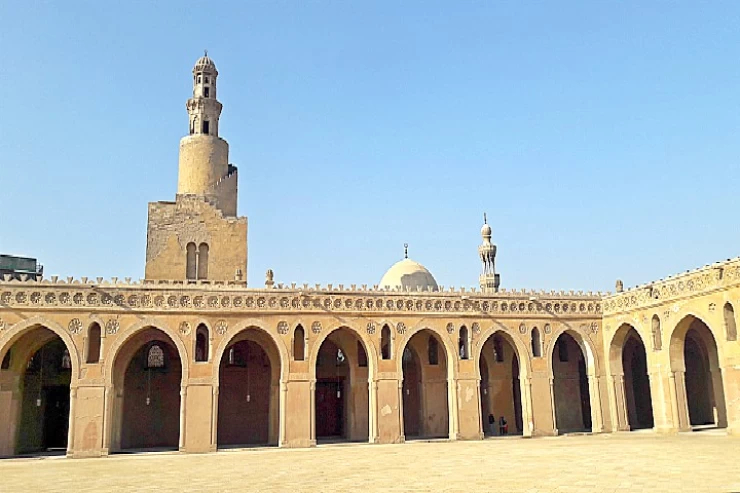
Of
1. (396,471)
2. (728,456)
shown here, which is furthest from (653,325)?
(396,471)

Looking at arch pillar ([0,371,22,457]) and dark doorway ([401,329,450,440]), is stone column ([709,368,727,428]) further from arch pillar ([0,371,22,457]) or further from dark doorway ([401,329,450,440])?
arch pillar ([0,371,22,457])

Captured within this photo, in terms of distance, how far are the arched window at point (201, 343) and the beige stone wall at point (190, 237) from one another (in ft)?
15.6

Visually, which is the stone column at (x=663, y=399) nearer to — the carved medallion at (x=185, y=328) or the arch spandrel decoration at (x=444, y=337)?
the arch spandrel decoration at (x=444, y=337)

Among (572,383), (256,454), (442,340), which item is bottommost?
(256,454)

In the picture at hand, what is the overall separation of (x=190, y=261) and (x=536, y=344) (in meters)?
16.8

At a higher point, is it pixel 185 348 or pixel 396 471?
pixel 185 348

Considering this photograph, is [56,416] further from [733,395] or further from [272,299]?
[733,395]

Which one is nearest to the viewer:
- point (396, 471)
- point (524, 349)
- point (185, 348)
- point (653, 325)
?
point (396, 471)

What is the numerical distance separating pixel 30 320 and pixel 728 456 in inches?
935

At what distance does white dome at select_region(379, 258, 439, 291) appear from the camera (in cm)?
3878

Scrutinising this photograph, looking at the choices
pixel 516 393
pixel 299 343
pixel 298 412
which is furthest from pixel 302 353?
pixel 516 393

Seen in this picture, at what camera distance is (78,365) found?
83.7 feet

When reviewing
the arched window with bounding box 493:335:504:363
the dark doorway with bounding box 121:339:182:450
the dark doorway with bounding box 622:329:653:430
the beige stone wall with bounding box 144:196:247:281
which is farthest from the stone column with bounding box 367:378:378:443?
the dark doorway with bounding box 622:329:653:430

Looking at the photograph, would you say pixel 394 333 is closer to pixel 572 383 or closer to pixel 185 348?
pixel 185 348
